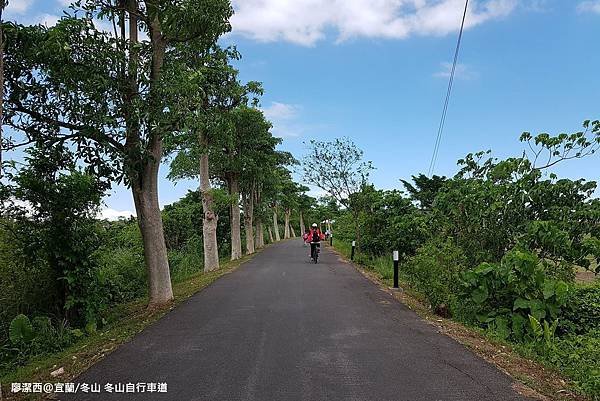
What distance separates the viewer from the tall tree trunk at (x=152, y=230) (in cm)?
1072

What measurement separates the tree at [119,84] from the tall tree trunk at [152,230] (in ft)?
0.07

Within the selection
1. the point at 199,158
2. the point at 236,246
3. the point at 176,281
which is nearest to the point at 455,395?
the point at 176,281

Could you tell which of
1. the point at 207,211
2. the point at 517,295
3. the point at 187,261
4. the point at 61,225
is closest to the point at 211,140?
the point at 207,211

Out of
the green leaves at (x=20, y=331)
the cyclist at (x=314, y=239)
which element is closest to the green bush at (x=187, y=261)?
the cyclist at (x=314, y=239)

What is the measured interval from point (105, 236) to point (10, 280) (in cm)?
207

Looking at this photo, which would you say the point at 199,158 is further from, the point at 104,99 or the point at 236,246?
the point at 104,99

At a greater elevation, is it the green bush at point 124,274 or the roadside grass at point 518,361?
the green bush at point 124,274

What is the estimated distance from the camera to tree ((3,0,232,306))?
27.2ft

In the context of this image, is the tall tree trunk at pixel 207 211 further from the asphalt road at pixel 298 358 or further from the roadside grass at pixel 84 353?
the asphalt road at pixel 298 358

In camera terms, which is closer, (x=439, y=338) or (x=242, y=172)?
(x=439, y=338)

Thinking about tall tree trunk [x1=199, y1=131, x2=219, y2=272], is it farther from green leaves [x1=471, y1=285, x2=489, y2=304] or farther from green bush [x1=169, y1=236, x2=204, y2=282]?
green leaves [x1=471, y1=285, x2=489, y2=304]

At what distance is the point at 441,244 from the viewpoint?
1068 cm

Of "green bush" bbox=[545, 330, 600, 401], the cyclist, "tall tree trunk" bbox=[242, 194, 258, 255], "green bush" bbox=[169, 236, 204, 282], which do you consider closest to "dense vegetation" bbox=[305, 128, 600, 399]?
"green bush" bbox=[545, 330, 600, 401]

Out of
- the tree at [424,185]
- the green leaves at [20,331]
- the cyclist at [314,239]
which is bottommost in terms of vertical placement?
the green leaves at [20,331]
